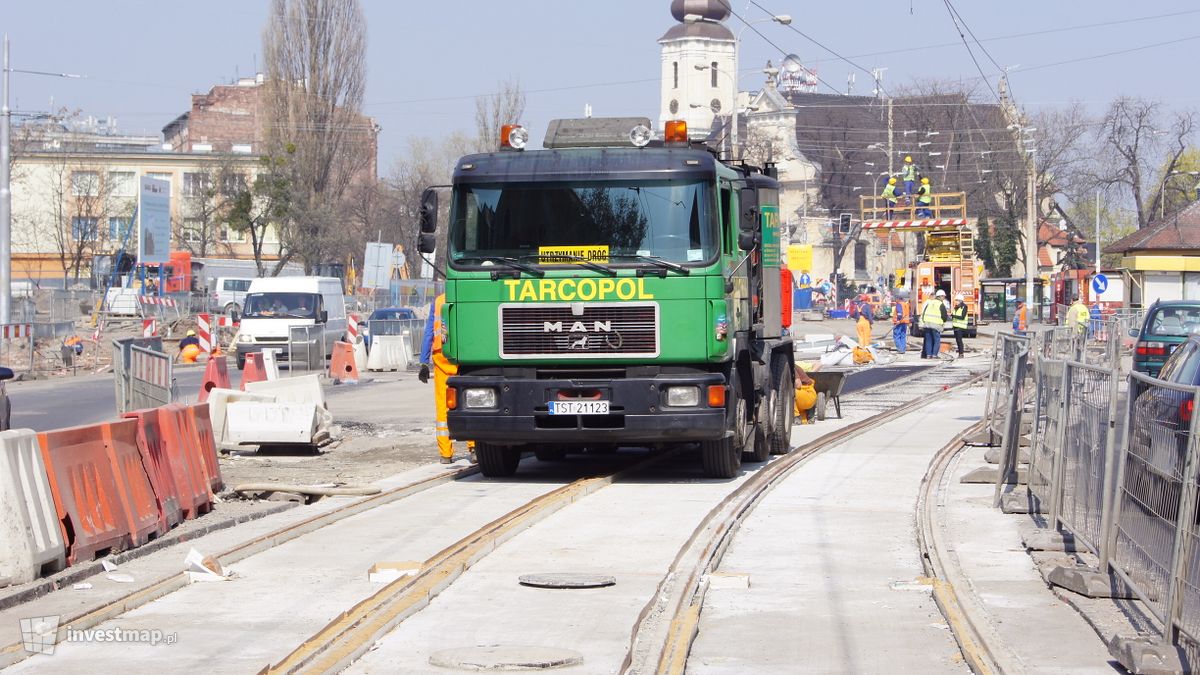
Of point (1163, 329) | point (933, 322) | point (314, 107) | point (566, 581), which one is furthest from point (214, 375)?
point (314, 107)

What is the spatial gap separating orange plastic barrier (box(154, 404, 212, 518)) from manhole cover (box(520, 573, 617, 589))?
3796mm

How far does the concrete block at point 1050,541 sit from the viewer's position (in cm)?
1060

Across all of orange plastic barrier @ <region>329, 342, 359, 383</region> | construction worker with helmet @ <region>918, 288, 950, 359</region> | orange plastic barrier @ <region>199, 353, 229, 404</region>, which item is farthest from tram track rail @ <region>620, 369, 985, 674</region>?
construction worker with helmet @ <region>918, 288, 950, 359</region>

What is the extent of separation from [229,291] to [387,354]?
116ft

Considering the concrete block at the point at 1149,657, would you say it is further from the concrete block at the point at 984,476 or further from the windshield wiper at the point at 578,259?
the concrete block at the point at 984,476

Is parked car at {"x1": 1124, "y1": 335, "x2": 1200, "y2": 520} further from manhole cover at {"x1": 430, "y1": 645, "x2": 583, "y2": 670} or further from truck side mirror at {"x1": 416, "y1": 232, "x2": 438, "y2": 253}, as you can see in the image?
truck side mirror at {"x1": 416, "y1": 232, "x2": 438, "y2": 253}

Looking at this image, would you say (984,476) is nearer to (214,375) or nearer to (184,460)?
(184,460)

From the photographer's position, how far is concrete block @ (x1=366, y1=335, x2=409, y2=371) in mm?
38656

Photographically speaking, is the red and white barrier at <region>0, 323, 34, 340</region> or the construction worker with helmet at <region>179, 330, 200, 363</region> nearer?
the red and white barrier at <region>0, 323, 34, 340</region>

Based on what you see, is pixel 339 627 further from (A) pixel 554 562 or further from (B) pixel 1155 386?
(B) pixel 1155 386

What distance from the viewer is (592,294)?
1377 centimetres

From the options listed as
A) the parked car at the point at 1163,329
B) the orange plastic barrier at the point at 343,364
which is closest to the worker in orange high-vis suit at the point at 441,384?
the parked car at the point at 1163,329

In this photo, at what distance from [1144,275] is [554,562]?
51.6 meters

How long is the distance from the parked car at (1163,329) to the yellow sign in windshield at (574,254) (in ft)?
40.1
